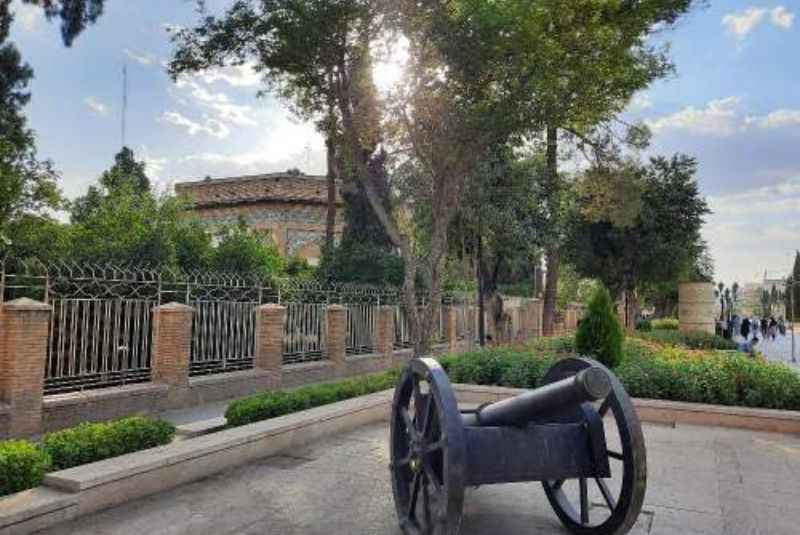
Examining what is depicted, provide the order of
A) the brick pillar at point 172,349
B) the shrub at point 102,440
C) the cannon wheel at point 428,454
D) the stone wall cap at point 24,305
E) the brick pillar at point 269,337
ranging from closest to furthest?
the cannon wheel at point 428,454 < the shrub at point 102,440 < the stone wall cap at point 24,305 < the brick pillar at point 172,349 < the brick pillar at point 269,337

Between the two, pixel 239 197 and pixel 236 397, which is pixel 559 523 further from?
pixel 239 197

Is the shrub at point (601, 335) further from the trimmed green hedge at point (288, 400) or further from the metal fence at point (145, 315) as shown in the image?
the metal fence at point (145, 315)

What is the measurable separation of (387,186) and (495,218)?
3962 mm

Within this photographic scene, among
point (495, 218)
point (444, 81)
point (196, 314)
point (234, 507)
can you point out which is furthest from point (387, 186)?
point (234, 507)

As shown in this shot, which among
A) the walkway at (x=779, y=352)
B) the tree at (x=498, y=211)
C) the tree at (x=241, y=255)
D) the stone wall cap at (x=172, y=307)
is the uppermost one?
the tree at (x=498, y=211)

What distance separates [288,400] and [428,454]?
437 cm

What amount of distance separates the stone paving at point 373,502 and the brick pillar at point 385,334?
37.9 feet

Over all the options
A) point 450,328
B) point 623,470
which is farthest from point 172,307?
point 450,328

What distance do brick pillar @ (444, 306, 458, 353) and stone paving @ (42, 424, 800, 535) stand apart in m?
16.0

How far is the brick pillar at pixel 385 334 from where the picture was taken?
18891mm

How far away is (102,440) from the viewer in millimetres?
5785

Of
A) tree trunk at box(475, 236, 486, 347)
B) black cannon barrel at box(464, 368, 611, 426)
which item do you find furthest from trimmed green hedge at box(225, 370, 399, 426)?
tree trunk at box(475, 236, 486, 347)

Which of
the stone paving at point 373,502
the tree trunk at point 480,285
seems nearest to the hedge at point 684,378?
the stone paving at point 373,502

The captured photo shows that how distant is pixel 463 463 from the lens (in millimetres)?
3750
